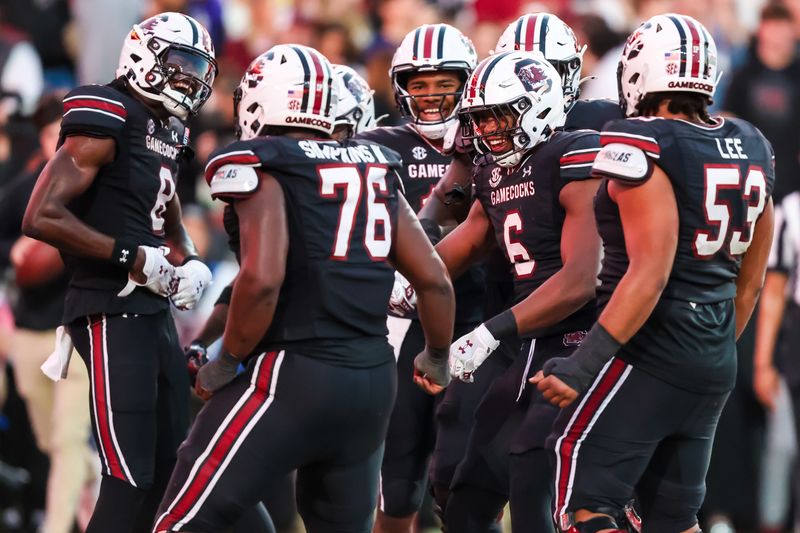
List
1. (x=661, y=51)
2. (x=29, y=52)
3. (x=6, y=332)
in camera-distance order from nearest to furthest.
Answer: (x=661, y=51) → (x=6, y=332) → (x=29, y=52)

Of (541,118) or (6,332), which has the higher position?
(541,118)

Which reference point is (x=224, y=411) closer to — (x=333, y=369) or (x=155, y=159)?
(x=333, y=369)

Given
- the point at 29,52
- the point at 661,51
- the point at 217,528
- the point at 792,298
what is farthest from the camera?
the point at 29,52

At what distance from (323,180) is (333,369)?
0.59m

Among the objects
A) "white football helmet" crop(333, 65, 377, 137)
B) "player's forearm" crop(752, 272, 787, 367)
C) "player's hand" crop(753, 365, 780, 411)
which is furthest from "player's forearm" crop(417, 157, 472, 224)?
"player's hand" crop(753, 365, 780, 411)

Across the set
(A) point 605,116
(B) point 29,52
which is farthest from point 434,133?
(B) point 29,52

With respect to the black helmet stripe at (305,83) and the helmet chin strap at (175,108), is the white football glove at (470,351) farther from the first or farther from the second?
the helmet chin strap at (175,108)

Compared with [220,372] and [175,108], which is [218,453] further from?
[175,108]

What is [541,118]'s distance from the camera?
5.23m

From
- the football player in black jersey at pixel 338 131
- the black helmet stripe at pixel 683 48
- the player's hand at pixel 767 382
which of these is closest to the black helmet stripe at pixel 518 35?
Result: the football player in black jersey at pixel 338 131

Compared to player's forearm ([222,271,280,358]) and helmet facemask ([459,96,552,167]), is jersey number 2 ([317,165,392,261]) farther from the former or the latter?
helmet facemask ([459,96,552,167])

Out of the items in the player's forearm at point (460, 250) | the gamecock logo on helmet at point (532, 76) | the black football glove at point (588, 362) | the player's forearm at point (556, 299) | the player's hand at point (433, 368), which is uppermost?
the gamecock logo on helmet at point (532, 76)

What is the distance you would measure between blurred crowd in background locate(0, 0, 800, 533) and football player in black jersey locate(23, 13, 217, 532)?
2391mm

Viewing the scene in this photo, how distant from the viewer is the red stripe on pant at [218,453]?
14.4 ft
